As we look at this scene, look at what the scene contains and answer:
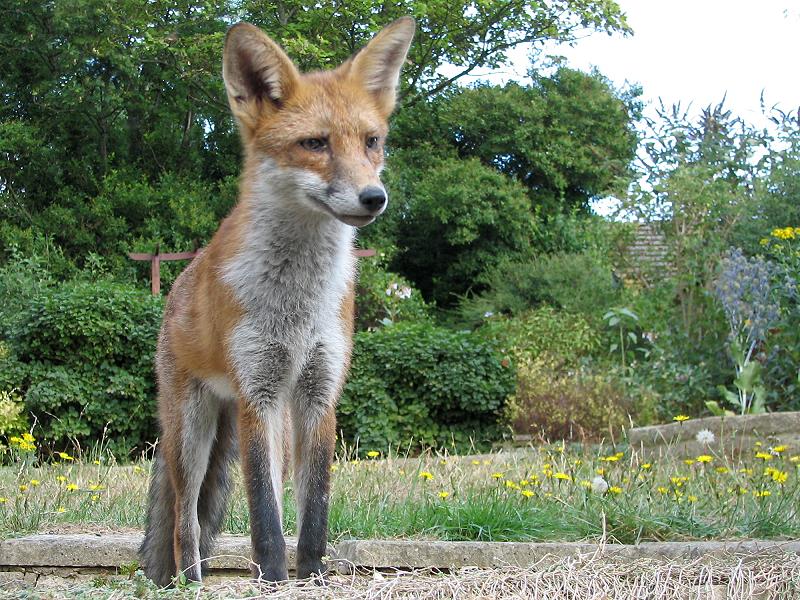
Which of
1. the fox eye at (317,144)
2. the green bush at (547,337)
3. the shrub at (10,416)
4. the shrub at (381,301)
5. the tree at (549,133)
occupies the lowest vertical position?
the shrub at (10,416)

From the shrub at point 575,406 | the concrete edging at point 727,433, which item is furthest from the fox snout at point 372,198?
the shrub at point 575,406

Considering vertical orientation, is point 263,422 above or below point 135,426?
above

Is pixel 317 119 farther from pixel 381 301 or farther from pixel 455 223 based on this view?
pixel 455 223

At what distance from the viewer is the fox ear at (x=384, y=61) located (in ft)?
12.8

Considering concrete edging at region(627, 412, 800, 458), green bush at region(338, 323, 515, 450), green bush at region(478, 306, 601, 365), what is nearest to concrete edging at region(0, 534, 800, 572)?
concrete edging at region(627, 412, 800, 458)

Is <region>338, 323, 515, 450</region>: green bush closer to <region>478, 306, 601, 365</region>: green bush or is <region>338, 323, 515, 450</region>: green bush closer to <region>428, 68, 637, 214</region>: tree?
<region>478, 306, 601, 365</region>: green bush

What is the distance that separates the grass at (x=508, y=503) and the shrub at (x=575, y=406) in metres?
3.60

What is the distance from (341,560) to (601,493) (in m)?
1.75

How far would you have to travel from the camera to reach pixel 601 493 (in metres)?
5.16

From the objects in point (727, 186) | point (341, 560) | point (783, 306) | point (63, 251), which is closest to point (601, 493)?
point (341, 560)

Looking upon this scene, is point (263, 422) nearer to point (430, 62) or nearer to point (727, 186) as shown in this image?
point (727, 186)

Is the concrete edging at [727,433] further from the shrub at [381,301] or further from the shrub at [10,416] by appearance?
the shrub at [381,301]

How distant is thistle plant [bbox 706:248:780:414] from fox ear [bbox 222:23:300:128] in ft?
22.0

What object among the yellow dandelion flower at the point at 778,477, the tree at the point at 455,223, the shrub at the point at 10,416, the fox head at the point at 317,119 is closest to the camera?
the fox head at the point at 317,119
